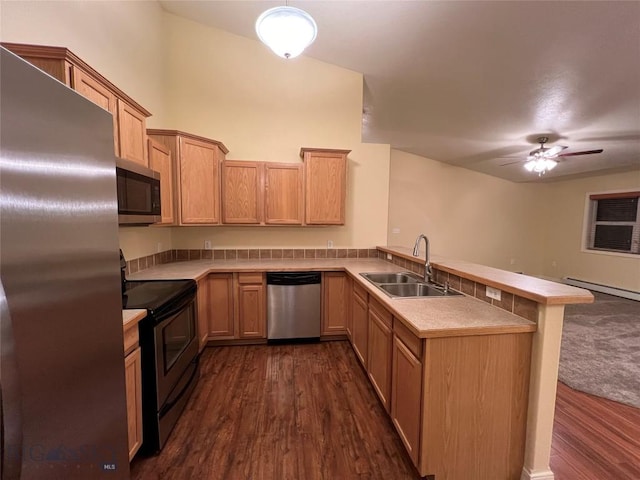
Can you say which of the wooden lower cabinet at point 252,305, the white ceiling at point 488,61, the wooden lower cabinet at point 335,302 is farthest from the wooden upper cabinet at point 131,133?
the wooden lower cabinet at point 335,302

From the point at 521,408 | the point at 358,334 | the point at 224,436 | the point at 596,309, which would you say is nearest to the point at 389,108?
the point at 358,334

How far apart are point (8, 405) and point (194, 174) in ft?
9.34

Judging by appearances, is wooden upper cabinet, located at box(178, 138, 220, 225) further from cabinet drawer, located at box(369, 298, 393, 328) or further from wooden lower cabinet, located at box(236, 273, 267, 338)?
cabinet drawer, located at box(369, 298, 393, 328)

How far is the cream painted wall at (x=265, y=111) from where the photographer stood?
11.7 ft

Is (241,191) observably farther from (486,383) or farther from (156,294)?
(486,383)

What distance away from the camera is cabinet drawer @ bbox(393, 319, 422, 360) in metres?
1.50

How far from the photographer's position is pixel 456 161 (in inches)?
251

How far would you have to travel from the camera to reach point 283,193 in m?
3.51

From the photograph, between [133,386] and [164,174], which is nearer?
[133,386]

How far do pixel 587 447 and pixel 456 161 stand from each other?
5.65 metres

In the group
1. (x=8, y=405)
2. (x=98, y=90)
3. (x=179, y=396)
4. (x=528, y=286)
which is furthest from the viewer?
(x=179, y=396)

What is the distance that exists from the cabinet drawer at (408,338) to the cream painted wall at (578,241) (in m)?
6.65

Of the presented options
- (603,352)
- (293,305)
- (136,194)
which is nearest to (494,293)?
(293,305)

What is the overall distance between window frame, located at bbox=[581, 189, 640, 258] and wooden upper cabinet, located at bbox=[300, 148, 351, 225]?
Result: 6188 millimetres
